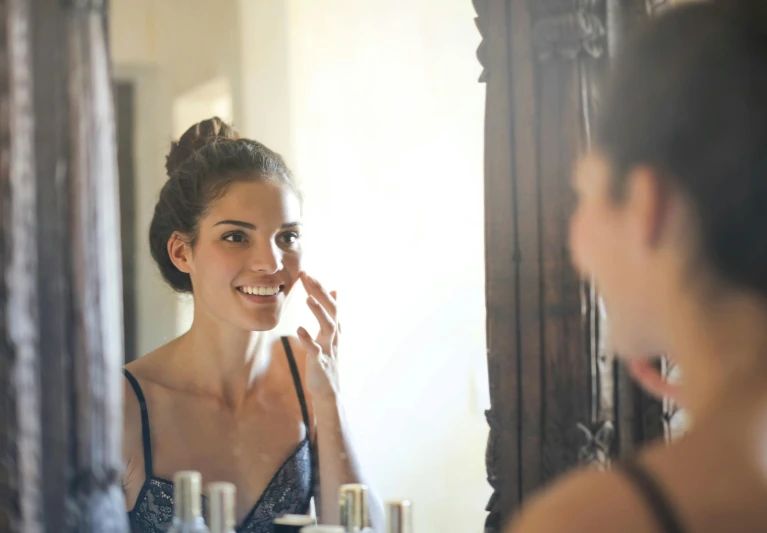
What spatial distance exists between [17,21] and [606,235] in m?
0.44

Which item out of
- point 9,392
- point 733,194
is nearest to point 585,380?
point 733,194

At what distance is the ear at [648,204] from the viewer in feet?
1.38

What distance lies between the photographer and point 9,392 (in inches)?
23.2

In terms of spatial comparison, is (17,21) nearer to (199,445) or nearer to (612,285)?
(199,445)

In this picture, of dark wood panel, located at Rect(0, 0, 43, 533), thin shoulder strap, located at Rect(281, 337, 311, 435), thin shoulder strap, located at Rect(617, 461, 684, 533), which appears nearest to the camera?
thin shoulder strap, located at Rect(617, 461, 684, 533)

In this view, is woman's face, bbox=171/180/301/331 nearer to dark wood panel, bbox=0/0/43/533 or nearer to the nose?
the nose

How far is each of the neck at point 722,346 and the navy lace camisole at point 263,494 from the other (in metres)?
0.36

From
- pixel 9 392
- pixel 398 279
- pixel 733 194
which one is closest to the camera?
pixel 733 194

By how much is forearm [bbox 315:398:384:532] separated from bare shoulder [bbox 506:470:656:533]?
30 cm

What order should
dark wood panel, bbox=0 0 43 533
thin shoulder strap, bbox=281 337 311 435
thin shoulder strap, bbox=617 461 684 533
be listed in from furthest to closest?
thin shoulder strap, bbox=281 337 311 435 → dark wood panel, bbox=0 0 43 533 → thin shoulder strap, bbox=617 461 684 533

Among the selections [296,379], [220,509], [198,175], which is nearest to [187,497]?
[220,509]

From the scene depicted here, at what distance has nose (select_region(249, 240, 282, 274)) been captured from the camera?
2.21ft

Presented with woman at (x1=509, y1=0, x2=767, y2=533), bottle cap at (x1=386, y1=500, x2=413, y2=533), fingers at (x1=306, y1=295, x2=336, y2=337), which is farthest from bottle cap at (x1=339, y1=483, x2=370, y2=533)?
woman at (x1=509, y1=0, x2=767, y2=533)

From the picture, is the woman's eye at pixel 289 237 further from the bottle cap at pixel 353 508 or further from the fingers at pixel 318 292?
the bottle cap at pixel 353 508
